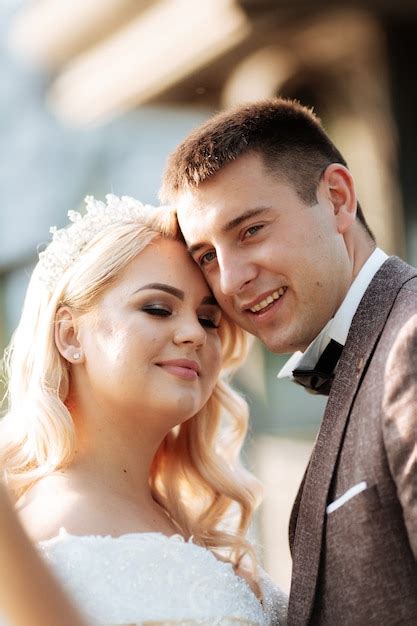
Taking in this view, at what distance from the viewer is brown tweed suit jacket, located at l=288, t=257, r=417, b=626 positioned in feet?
7.71

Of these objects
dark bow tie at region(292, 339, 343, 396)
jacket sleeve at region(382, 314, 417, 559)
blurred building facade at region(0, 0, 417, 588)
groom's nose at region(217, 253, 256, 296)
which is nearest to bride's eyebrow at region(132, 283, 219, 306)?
groom's nose at region(217, 253, 256, 296)

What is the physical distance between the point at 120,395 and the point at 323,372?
699mm

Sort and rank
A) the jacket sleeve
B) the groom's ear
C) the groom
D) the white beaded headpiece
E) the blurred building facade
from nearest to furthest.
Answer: the jacket sleeve
the groom
the groom's ear
the white beaded headpiece
the blurred building facade

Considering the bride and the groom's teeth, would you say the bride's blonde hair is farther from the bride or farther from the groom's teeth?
the groom's teeth

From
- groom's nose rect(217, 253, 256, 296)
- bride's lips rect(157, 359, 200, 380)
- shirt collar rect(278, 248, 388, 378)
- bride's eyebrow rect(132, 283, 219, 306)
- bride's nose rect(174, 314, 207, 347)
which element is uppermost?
bride's eyebrow rect(132, 283, 219, 306)

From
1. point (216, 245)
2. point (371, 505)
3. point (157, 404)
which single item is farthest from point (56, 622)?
point (216, 245)

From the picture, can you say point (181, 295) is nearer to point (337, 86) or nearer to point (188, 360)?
point (188, 360)

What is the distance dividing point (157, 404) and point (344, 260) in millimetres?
774

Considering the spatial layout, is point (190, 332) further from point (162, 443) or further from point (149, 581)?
point (149, 581)

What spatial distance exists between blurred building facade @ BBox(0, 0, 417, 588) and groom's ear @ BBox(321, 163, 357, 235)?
419 cm

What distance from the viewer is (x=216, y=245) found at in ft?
9.94

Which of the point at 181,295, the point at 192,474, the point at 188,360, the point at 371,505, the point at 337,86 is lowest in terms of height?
the point at 371,505

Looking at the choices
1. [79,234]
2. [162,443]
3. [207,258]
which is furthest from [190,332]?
[162,443]

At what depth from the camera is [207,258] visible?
3201mm
